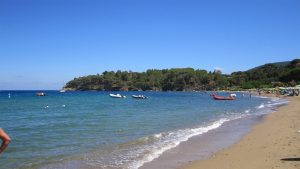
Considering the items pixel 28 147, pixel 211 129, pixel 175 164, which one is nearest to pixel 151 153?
pixel 175 164

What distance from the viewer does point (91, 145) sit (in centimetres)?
1789

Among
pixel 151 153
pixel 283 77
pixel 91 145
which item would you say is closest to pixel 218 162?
pixel 151 153

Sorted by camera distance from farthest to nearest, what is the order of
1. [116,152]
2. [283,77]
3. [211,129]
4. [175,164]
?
[283,77] → [211,129] → [116,152] → [175,164]

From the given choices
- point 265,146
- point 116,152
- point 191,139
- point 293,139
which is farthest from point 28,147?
point 293,139

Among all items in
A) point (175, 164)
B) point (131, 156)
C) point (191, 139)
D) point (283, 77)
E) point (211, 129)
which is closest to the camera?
point (175, 164)

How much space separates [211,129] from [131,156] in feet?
33.9

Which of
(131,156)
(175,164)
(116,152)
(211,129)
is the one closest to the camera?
(175,164)

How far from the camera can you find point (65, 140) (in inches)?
773

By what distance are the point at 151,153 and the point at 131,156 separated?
945 mm

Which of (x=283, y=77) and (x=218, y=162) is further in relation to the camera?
(x=283, y=77)

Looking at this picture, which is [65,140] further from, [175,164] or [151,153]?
[175,164]

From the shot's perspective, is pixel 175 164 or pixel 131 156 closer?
pixel 175 164

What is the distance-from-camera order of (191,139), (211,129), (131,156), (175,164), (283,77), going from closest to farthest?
(175,164) < (131,156) < (191,139) < (211,129) < (283,77)

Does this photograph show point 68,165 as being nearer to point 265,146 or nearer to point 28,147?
point 28,147
